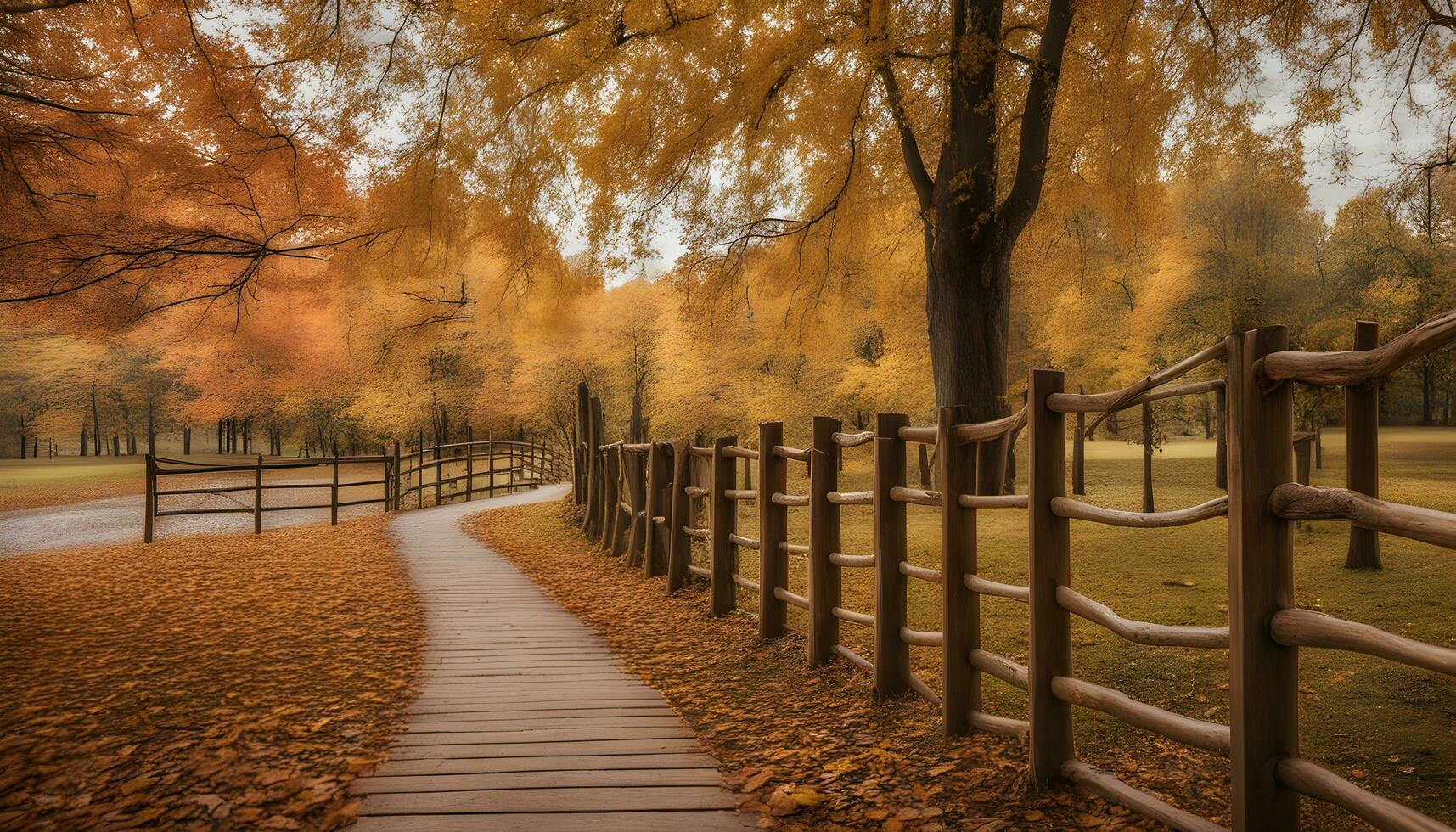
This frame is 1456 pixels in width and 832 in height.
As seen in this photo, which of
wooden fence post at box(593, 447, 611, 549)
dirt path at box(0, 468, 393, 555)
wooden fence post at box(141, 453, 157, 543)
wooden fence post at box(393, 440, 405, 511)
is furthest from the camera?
wooden fence post at box(393, 440, 405, 511)

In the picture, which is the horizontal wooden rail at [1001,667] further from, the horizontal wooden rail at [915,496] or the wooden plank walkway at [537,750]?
the wooden plank walkway at [537,750]

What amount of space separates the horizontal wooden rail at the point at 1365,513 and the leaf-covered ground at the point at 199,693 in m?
3.51

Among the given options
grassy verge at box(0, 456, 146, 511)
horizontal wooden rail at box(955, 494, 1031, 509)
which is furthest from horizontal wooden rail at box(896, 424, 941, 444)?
grassy verge at box(0, 456, 146, 511)

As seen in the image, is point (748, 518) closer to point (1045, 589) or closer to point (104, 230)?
point (104, 230)

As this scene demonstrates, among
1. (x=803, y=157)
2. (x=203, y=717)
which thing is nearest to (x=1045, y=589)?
(x=203, y=717)

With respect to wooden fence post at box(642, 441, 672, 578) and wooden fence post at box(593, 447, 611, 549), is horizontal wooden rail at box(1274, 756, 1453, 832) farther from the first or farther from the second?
wooden fence post at box(593, 447, 611, 549)

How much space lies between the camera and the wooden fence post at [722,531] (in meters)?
7.38

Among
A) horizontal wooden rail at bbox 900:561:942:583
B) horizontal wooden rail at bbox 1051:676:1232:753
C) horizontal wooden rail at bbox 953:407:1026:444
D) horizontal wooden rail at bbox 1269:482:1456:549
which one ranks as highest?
horizontal wooden rail at bbox 953:407:1026:444

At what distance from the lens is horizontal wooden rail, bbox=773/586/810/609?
604 cm

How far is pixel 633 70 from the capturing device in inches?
428

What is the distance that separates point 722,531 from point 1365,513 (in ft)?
18.2

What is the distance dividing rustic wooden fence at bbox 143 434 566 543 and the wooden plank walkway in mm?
7470

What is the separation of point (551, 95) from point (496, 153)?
1.05 metres

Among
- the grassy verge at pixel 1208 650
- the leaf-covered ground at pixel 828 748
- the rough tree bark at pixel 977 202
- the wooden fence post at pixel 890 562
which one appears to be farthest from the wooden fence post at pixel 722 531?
the rough tree bark at pixel 977 202
